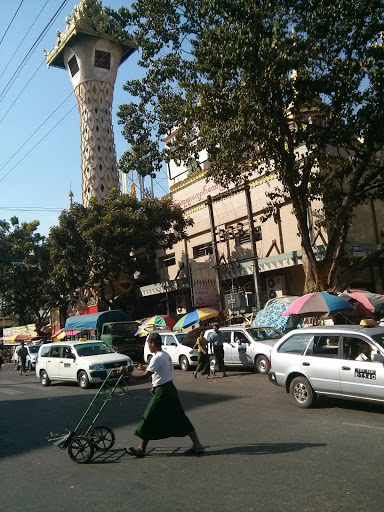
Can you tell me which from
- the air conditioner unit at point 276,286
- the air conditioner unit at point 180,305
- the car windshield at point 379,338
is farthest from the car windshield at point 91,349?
the air conditioner unit at point 180,305

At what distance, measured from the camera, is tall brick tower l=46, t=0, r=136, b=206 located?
128ft

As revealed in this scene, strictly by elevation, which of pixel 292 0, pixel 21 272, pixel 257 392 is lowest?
pixel 257 392

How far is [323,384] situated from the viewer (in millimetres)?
8539

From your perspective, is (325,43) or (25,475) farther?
(325,43)

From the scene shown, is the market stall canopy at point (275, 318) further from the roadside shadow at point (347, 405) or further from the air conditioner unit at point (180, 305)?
the air conditioner unit at point (180, 305)

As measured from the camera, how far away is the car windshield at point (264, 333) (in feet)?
52.5

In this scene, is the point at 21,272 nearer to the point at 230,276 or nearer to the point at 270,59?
the point at 230,276

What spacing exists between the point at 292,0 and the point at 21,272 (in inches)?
1257

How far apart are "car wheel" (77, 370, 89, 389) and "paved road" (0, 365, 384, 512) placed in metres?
4.70

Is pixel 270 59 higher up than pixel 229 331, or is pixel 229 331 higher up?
pixel 270 59

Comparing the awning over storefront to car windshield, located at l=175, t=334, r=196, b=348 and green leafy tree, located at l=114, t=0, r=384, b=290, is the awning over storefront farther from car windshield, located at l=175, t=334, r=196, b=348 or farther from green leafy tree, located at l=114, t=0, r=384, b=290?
green leafy tree, located at l=114, t=0, r=384, b=290

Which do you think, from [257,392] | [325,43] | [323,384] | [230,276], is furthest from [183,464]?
[230,276]

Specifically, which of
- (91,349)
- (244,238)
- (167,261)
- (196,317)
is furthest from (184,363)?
(167,261)

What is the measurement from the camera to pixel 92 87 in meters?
40.7
